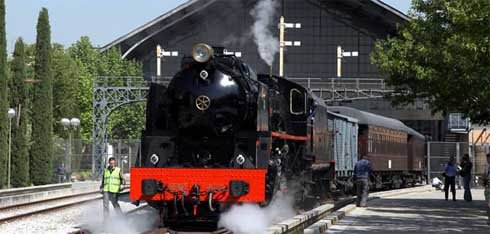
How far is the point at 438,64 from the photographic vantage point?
23.4 metres

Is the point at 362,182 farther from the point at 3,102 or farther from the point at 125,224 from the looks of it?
the point at 3,102

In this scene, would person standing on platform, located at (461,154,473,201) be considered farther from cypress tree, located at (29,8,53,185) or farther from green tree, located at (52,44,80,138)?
green tree, located at (52,44,80,138)

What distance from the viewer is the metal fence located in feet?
163

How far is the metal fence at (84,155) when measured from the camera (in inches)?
1951

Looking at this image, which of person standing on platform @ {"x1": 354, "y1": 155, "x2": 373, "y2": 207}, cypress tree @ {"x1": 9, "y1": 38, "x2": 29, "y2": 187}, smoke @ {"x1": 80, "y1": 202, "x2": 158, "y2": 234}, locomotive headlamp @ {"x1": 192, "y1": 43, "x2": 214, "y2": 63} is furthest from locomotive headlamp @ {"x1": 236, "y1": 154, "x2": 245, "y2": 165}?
cypress tree @ {"x1": 9, "y1": 38, "x2": 29, "y2": 187}

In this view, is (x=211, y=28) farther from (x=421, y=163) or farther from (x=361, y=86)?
(x=421, y=163)

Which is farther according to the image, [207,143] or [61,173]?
[61,173]

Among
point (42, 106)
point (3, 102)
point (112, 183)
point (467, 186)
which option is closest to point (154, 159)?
point (112, 183)

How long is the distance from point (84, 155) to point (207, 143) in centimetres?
3942

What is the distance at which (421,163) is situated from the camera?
51.8m

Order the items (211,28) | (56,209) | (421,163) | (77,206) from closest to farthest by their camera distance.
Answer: (56,209) < (77,206) < (421,163) < (211,28)

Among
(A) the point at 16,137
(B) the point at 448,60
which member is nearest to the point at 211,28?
(A) the point at 16,137

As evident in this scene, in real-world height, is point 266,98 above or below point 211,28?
below

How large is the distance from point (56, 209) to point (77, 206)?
6.37 ft
